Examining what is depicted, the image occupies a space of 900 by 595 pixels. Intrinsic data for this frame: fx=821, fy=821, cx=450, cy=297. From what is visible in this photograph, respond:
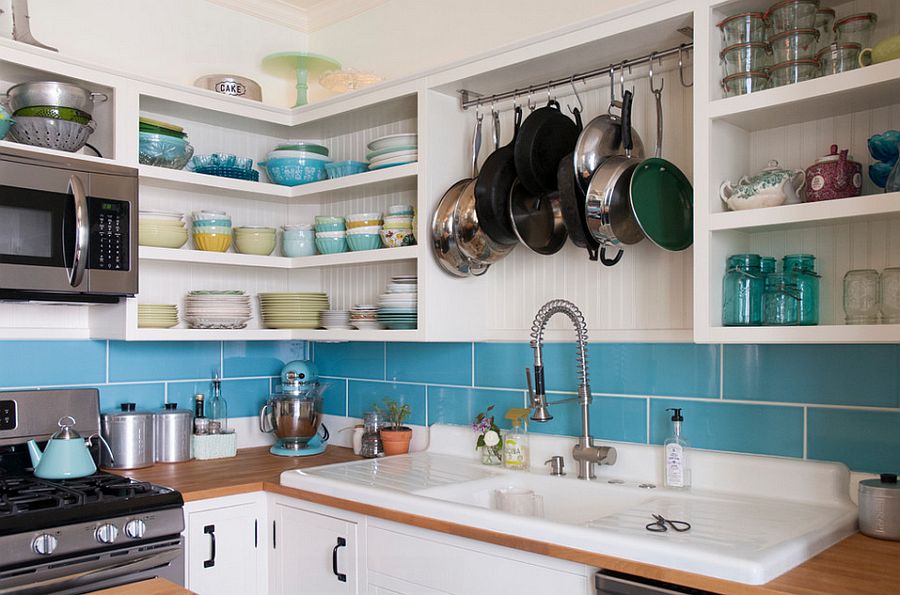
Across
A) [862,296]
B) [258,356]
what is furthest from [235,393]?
[862,296]

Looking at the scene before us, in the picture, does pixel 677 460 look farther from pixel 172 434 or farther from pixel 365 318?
pixel 172 434

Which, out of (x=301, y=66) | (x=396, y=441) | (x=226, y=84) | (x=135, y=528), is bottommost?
(x=135, y=528)

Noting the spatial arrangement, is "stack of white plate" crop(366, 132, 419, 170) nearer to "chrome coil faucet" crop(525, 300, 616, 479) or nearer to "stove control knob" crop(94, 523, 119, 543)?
"chrome coil faucet" crop(525, 300, 616, 479)

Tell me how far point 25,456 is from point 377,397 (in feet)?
4.01

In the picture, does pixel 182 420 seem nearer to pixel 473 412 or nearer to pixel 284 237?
pixel 284 237

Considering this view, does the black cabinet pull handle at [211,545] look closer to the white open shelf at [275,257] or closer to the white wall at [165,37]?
the white open shelf at [275,257]

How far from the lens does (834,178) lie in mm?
1845

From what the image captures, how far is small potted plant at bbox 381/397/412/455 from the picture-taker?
2932 millimetres

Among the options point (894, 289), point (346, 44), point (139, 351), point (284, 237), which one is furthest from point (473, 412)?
point (346, 44)

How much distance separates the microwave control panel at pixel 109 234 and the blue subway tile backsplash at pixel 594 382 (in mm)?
412

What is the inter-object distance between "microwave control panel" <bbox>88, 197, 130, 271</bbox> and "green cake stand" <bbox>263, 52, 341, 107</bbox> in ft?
3.05

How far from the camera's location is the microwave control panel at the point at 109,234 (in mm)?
2578

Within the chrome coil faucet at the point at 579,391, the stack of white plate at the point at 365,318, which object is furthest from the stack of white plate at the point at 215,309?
the chrome coil faucet at the point at 579,391

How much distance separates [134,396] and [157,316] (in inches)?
14.6
